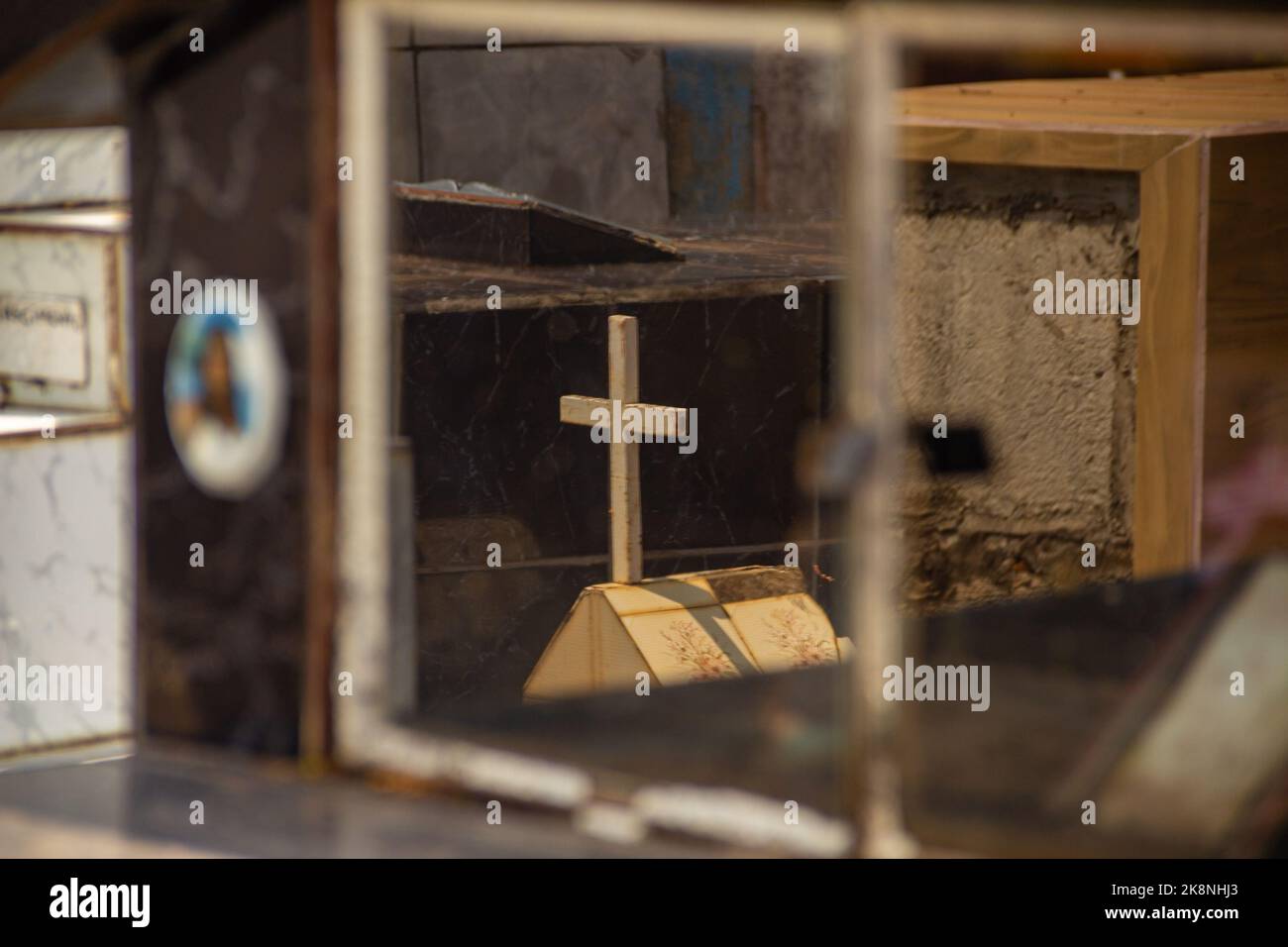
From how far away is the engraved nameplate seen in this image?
4.30 m

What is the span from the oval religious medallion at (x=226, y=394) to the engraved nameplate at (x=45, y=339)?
2.47 ft

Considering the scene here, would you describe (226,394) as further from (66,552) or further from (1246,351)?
(1246,351)

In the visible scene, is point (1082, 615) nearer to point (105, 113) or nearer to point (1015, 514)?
point (1015, 514)

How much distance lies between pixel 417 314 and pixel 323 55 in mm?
5464

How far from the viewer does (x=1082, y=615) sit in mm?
4496

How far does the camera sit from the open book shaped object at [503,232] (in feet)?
25.2

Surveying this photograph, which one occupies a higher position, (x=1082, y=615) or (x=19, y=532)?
(x=19, y=532)

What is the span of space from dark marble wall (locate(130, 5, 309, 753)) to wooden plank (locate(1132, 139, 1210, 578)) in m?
4.13

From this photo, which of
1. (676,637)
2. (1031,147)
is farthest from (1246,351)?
(676,637)

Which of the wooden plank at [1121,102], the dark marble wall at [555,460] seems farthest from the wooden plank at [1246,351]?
the dark marble wall at [555,460]

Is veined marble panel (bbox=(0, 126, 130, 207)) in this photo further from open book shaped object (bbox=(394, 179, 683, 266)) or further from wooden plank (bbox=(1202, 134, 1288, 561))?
wooden plank (bbox=(1202, 134, 1288, 561))

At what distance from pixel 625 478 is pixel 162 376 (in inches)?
164

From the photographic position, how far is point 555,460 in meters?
9.10
